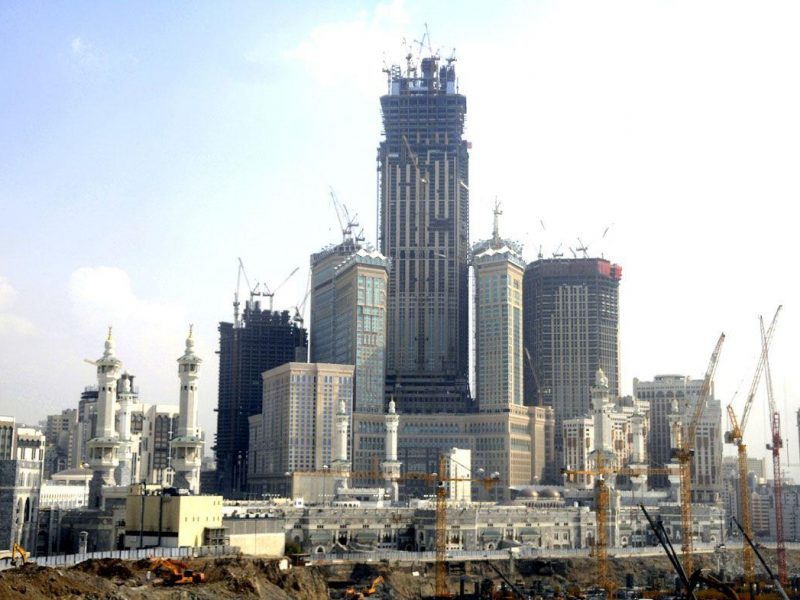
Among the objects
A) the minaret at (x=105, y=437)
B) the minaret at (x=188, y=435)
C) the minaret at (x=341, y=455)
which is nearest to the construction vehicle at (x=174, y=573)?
the minaret at (x=188, y=435)

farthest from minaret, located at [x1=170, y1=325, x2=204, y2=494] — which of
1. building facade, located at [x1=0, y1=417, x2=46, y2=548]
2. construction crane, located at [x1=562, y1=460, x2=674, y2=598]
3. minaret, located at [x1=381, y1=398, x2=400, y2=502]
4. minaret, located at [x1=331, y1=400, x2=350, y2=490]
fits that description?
minaret, located at [x1=381, y1=398, x2=400, y2=502]

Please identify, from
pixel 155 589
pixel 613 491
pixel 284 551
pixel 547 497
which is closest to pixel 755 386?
pixel 613 491

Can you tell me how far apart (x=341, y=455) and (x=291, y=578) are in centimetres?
7994

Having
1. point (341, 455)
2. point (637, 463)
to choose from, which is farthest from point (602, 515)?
point (341, 455)

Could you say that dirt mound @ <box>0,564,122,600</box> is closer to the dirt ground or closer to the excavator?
the dirt ground

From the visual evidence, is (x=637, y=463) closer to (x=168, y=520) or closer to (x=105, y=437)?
(x=105, y=437)

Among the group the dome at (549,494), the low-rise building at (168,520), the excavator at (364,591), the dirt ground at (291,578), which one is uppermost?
the dome at (549,494)

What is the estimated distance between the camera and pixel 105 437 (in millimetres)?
121125

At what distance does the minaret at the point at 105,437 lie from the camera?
120 metres

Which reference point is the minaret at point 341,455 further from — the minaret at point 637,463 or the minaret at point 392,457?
the minaret at point 637,463

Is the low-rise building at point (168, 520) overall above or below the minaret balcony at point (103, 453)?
below

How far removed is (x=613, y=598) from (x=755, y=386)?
200 feet

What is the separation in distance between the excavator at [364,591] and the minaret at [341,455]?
4948cm

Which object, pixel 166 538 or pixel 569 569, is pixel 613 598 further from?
pixel 166 538
